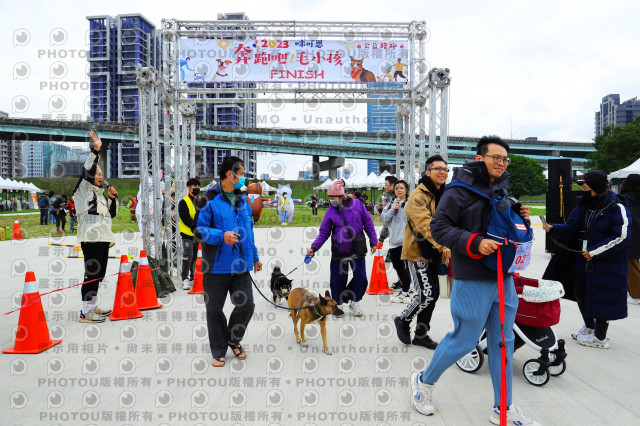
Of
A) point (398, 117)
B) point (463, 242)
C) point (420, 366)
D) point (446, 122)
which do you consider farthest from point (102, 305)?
point (398, 117)

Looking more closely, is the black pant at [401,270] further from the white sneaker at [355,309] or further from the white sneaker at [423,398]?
the white sneaker at [423,398]

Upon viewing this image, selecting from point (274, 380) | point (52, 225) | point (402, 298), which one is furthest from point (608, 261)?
point (52, 225)

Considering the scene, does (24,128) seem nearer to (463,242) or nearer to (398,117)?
(398,117)

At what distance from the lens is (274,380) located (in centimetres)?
387

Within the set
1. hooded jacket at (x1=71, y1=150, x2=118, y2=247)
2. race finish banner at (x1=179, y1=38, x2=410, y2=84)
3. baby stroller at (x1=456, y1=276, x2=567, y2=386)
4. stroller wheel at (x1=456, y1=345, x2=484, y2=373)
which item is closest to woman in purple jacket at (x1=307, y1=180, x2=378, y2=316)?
stroller wheel at (x1=456, y1=345, x2=484, y2=373)

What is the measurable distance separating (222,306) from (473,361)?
8.24 ft

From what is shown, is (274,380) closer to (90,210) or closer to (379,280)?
(90,210)

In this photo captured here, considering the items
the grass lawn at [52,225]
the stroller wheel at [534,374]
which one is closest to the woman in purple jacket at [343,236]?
the stroller wheel at [534,374]

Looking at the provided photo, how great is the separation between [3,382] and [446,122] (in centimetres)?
737

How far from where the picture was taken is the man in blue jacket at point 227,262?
14.2ft

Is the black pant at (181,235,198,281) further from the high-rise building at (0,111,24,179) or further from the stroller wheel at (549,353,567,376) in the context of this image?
the high-rise building at (0,111,24,179)

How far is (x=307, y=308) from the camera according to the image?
473 centimetres

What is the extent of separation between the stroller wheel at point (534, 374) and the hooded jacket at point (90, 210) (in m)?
5.22

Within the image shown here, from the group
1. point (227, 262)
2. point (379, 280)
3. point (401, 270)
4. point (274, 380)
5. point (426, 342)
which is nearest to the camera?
point (274, 380)
